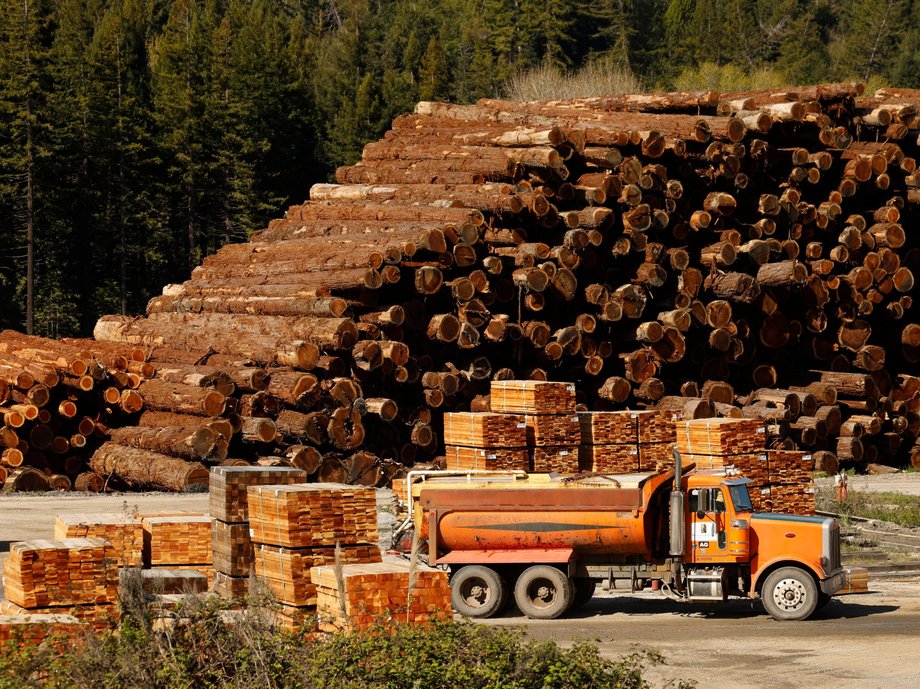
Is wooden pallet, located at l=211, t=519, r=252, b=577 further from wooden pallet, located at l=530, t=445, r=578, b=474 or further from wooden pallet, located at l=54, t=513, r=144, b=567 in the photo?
wooden pallet, located at l=530, t=445, r=578, b=474

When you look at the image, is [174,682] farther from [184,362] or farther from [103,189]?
[103,189]

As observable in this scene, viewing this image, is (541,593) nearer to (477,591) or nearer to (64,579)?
(477,591)

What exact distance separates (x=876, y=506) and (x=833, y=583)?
30.6 ft

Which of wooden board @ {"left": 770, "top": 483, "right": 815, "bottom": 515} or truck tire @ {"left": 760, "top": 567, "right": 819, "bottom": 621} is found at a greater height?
wooden board @ {"left": 770, "top": 483, "right": 815, "bottom": 515}

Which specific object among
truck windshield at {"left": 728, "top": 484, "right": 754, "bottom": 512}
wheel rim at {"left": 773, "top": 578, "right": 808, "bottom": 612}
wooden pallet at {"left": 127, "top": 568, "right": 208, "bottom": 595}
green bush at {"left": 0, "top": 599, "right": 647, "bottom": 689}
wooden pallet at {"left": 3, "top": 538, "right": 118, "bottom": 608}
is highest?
truck windshield at {"left": 728, "top": 484, "right": 754, "bottom": 512}

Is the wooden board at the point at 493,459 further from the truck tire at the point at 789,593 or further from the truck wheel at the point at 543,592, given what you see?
the truck tire at the point at 789,593

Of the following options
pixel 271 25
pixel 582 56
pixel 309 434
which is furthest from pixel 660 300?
pixel 582 56

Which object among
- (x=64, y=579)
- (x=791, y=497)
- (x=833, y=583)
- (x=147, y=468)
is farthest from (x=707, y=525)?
(x=147, y=468)

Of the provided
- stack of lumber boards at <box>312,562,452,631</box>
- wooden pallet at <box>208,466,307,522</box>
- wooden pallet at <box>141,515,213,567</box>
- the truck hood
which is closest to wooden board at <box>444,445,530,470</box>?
the truck hood

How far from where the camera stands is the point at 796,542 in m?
17.4

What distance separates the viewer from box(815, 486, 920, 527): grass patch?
24812 millimetres

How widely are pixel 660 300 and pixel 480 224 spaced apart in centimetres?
477

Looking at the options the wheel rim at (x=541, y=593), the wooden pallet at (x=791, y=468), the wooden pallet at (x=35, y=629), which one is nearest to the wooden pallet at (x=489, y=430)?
the wooden pallet at (x=791, y=468)

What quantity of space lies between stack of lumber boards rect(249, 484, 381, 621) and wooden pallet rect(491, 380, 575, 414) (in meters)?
10.1
